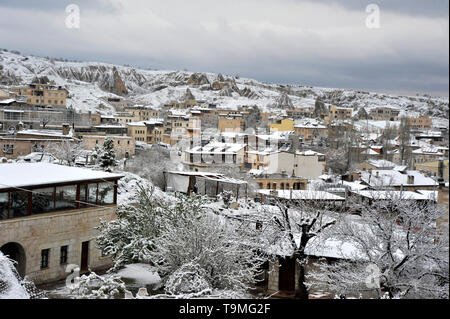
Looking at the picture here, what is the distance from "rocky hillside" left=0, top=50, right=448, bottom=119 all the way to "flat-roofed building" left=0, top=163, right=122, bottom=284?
3.74 meters

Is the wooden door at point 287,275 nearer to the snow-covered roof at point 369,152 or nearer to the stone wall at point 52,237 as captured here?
the stone wall at point 52,237

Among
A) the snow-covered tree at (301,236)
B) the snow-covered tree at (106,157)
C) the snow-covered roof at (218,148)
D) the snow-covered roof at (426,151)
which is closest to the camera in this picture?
the snow-covered tree at (301,236)

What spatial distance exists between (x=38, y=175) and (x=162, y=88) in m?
24.7

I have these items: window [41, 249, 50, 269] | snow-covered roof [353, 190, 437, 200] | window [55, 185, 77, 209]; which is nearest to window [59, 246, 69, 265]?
window [41, 249, 50, 269]

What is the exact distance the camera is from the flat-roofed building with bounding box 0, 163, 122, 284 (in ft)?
16.5

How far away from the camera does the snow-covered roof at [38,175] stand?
5.09 m

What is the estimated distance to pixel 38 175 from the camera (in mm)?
5375

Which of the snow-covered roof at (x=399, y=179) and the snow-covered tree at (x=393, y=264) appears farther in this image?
the snow-covered roof at (x=399, y=179)

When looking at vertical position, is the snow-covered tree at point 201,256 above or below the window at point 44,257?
above

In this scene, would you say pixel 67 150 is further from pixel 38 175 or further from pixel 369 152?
pixel 369 152

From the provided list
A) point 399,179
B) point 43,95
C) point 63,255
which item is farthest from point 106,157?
point 399,179

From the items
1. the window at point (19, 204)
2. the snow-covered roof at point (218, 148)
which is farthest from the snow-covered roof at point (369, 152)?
the window at point (19, 204)

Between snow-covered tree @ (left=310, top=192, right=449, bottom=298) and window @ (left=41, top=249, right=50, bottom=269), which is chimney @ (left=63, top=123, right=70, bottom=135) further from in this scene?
snow-covered tree @ (left=310, top=192, right=449, bottom=298)
